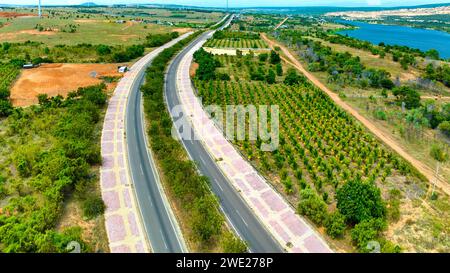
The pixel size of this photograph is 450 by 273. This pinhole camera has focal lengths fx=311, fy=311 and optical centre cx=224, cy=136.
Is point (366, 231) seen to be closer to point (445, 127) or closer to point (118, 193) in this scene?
point (118, 193)

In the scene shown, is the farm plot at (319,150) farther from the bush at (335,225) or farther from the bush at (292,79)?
the bush at (292,79)

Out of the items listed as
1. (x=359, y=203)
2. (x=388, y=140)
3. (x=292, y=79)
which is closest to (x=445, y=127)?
(x=388, y=140)

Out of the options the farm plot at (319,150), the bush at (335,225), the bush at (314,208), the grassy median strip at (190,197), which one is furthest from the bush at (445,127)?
the grassy median strip at (190,197)

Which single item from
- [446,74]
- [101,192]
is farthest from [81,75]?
[446,74]

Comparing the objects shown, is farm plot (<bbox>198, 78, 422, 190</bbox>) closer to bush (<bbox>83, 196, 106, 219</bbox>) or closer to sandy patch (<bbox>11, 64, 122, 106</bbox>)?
bush (<bbox>83, 196, 106, 219</bbox>)
